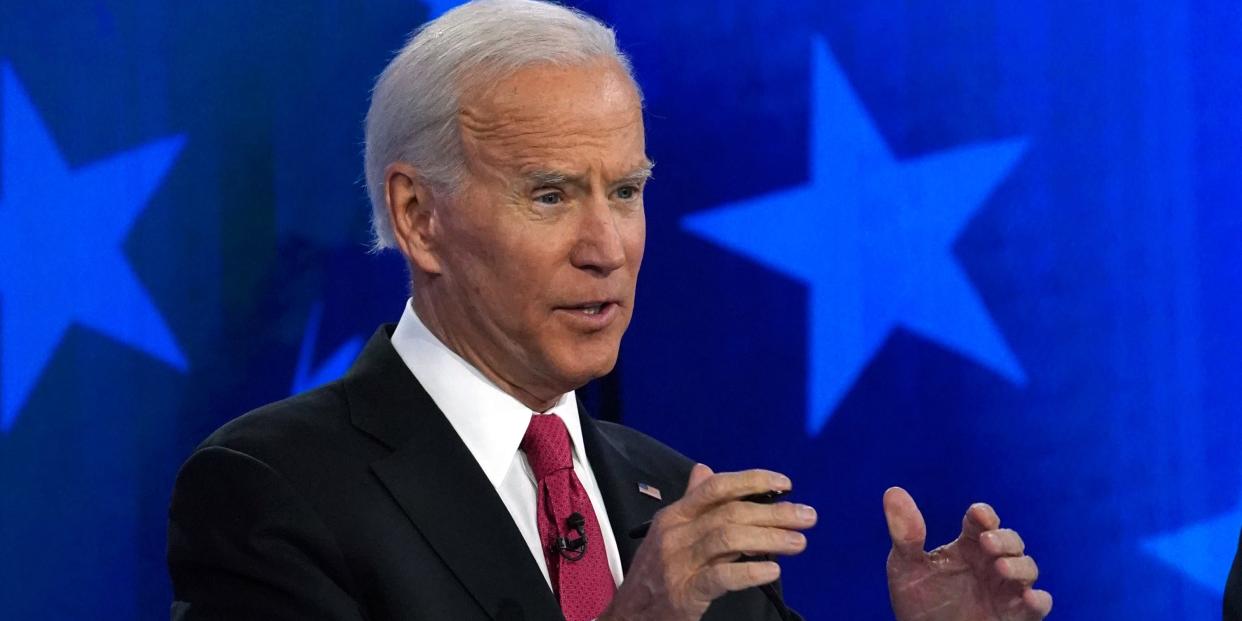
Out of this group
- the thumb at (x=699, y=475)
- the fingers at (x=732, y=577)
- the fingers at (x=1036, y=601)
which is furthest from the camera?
the fingers at (x=1036, y=601)

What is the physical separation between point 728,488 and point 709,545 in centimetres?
6

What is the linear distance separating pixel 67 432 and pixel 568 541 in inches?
37.0

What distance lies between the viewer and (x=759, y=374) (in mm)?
3164

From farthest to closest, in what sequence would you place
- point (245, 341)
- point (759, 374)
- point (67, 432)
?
point (759, 374) → point (245, 341) → point (67, 432)

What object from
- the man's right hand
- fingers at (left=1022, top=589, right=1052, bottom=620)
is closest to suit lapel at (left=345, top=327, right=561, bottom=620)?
the man's right hand

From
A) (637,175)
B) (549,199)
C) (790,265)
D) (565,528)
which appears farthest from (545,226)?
(790,265)

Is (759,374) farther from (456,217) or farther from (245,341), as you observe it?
(456,217)

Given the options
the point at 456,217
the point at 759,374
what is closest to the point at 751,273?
the point at 759,374

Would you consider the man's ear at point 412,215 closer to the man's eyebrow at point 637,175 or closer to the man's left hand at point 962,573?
the man's eyebrow at point 637,175

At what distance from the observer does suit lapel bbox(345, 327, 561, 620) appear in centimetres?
186

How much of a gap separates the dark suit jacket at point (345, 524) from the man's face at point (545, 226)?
15cm

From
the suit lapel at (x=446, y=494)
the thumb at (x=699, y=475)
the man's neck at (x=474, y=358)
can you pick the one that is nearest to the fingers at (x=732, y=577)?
the thumb at (x=699, y=475)

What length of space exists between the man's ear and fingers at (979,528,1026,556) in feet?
2.45

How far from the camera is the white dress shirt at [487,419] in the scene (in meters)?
2.01
